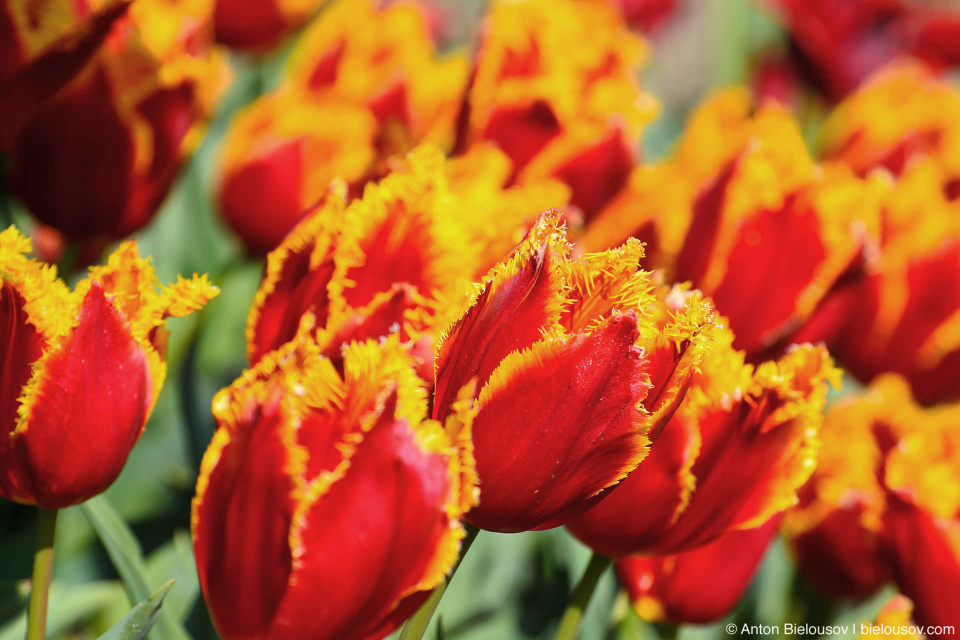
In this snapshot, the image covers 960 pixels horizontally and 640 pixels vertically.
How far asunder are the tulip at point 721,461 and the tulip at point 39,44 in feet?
1.20

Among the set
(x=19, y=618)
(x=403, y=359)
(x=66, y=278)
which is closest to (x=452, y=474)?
(x=403, y=359)

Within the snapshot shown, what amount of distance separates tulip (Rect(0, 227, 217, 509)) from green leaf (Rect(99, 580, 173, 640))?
0.04m

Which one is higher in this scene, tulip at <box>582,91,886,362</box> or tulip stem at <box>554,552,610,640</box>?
tulip at <box>582,91,886,362</box>

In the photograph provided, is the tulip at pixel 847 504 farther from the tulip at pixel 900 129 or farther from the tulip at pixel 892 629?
the tulip at pixel 900 129

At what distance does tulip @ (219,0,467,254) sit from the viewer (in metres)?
0.71

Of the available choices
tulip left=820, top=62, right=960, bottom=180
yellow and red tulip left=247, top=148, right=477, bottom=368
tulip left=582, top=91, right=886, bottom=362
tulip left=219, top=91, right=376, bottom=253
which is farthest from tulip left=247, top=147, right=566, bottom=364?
tulip left=820, top=62, right=960, bottom=180

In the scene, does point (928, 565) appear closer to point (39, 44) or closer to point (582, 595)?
point (582, 595)

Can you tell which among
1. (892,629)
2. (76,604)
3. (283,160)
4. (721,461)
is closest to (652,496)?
(721,461)

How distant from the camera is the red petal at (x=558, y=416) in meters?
0.30

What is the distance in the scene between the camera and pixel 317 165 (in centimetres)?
72

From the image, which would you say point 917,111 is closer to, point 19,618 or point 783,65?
point 783,65

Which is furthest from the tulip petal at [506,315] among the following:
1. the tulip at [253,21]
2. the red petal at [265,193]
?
the tulip at [253,21]

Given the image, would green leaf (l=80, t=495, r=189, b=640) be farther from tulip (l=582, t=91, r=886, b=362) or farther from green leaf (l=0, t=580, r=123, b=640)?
tulip (l=582, t=91, r=886, b=362)

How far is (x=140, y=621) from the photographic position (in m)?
0.33
